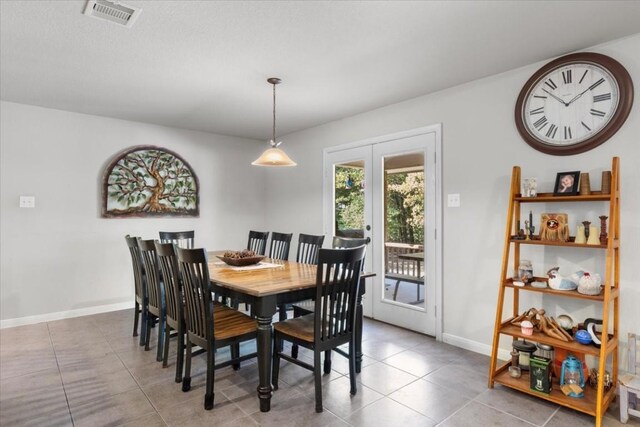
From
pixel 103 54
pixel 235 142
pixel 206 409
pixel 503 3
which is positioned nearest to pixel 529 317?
pixel 503 3

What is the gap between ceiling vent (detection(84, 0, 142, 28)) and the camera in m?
2.04

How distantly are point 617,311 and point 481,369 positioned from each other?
1.00 metres

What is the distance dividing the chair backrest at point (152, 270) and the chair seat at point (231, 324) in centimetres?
56

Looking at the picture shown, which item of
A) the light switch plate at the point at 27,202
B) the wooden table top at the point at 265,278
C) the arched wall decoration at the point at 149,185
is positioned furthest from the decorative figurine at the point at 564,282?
the light switch plate at the point at 27,202

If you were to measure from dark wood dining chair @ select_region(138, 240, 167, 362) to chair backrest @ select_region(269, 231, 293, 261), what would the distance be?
1.28 meters

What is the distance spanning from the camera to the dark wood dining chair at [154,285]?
2.85 metres

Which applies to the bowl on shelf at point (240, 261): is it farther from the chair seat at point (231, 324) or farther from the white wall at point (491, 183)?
the white wall at point (491, 183)

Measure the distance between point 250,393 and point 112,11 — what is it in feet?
8.30

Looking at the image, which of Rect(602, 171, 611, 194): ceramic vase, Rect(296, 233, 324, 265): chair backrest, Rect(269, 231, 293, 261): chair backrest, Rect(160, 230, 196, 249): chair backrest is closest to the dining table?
Rect(296, 233, 324, 265): chair backrest

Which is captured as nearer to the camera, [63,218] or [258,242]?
[63,218]

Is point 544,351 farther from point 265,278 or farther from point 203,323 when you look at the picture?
point 203,323

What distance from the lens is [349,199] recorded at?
14.5 feet

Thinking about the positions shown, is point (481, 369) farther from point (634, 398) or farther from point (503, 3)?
point (503, 3)

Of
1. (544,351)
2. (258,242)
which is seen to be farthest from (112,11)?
(544,351)
